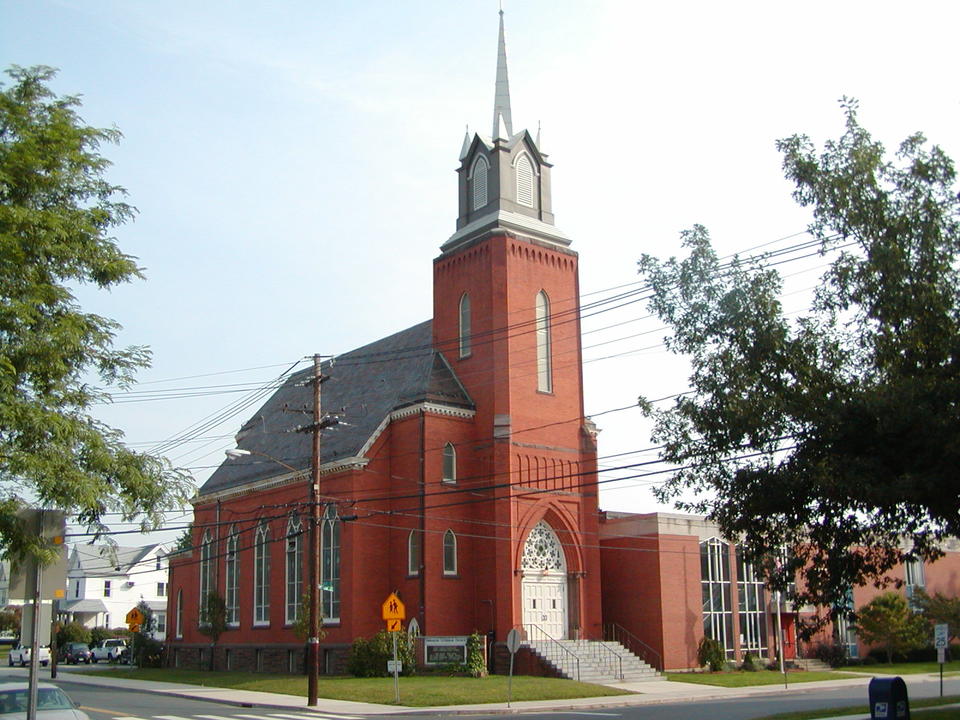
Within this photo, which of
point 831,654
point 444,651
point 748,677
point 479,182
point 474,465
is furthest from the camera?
point 831,654

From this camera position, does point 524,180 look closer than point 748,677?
No

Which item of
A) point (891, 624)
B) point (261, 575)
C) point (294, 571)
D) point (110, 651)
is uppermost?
point (294, 571)

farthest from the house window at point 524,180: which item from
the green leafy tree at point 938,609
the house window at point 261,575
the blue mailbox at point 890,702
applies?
the blue mailbox at point 890,702

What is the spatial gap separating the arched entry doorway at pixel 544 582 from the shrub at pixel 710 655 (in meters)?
6.46

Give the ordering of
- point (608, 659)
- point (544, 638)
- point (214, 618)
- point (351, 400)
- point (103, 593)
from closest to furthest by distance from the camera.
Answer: point (608, 659), point (544, 638), point (351, 400), point (214, 618), point (103, 593)

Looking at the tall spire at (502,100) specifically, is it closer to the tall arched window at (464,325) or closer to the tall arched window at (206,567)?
the tall arched window at (464,325)

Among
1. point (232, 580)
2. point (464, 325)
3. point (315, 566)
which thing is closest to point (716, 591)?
point (464, 325)

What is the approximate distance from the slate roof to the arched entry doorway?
6247 mm

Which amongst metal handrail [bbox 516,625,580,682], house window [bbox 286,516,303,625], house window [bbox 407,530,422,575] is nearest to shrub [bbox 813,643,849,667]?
metal handrail [bbox 516,625,580,682]

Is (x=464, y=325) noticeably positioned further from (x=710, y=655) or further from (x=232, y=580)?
(x=232, y=580)

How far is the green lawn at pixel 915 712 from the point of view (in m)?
20.6

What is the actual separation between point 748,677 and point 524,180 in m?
23.0

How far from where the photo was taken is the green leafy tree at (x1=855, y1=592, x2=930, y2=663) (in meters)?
49.7

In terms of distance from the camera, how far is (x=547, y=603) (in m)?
41.0
